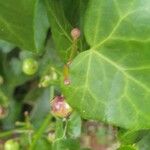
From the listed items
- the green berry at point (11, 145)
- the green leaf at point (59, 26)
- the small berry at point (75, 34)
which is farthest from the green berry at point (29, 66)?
the small berry at point (75, 34)

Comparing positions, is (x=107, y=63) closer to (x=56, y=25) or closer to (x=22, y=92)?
(x=56, y=25)

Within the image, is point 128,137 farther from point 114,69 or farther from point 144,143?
point 114,69

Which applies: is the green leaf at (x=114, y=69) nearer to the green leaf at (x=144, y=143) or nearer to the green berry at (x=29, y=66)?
the green leaf at (x=144, y=143)

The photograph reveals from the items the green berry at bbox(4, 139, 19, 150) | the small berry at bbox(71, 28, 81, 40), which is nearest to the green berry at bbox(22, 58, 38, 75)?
the green berry at bbox(4, 139, 19, 150)

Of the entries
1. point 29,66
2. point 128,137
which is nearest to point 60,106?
point 128,137

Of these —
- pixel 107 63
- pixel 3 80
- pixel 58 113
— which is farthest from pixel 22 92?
pixel 107 63

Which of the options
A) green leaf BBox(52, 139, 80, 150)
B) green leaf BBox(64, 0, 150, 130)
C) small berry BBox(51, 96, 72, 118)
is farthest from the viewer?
green leaf BBox(52, 139, 80, 150)

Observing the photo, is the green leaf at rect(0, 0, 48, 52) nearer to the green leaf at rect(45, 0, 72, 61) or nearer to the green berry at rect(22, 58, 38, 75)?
the green leaf at rect(45, 0, 72, 61)
